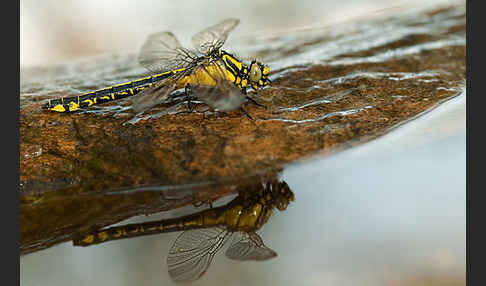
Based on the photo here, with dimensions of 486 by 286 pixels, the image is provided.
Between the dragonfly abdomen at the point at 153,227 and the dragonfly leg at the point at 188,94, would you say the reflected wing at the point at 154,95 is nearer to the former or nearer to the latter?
the dragonfly leg at the point at 188,94

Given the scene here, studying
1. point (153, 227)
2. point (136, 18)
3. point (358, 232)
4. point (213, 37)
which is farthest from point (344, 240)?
point (136, 18)

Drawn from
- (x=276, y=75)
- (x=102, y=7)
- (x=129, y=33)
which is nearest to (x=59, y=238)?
(x=276, y=75)

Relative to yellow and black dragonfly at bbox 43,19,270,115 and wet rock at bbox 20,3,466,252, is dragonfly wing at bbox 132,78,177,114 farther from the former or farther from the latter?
wet rock at bbox 20,3,466,252

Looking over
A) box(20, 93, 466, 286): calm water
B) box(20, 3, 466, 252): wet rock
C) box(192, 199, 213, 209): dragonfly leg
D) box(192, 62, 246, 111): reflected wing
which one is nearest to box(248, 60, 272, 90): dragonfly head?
box(20, 3, 466, 252): wet rock

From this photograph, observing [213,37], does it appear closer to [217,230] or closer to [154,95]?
[154,95]

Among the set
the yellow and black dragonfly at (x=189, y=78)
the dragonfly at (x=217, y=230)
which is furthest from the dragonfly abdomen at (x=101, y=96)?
the dragonfly at (x=217, y=230)

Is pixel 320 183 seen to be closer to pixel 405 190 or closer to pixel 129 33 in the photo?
pixel 405 190
